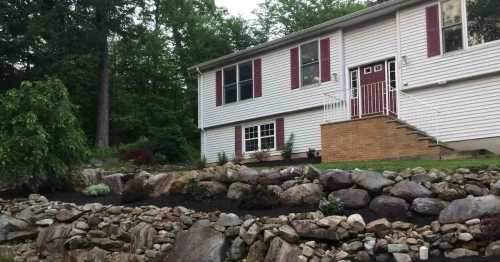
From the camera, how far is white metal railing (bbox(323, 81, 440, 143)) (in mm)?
15406

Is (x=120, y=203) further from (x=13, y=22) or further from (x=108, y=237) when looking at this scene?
(x=13, y=22)

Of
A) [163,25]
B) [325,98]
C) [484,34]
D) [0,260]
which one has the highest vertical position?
[163,25]

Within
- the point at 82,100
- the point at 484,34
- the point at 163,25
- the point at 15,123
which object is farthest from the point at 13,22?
the point at 484,34

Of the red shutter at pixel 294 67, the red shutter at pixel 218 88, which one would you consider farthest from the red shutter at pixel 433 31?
the red shutter at pixel 218 88

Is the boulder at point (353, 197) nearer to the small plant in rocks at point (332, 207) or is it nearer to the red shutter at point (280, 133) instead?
the small plant in rocks at point (332, 207)

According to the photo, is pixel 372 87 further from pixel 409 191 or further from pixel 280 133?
pixel 409 191

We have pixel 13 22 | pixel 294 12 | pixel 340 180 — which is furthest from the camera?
pixel 294 12

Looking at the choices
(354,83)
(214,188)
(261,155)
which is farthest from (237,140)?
(214,188)

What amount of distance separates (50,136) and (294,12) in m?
25.2

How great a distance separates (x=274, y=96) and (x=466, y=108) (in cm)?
711

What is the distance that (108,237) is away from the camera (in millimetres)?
10797

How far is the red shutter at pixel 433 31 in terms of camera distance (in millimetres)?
15336

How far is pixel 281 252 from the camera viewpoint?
27.0 ft

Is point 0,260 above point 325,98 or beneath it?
beneath
